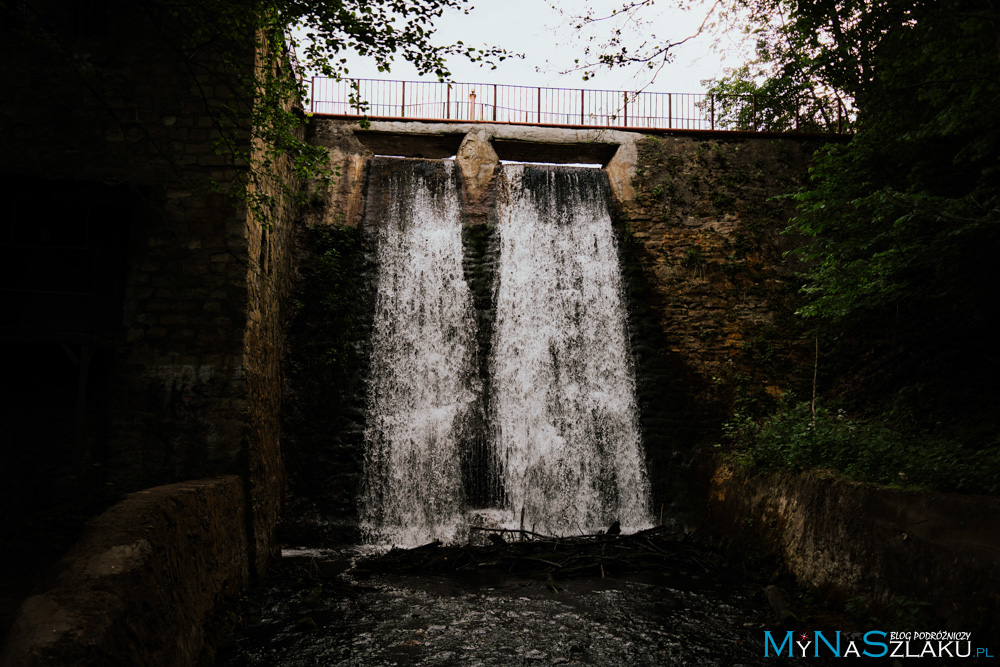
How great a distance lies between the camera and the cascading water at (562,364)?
9117 mm

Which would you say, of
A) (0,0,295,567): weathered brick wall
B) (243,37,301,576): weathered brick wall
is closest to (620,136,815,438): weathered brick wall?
(243,37,301,576): weathered brick wall

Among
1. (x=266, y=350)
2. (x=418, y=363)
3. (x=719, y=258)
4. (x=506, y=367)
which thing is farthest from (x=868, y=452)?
(x=266, y=350)

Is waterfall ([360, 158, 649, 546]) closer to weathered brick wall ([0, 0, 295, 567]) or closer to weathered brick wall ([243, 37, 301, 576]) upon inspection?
weathered brick wall ([243, 37, 301, 576])

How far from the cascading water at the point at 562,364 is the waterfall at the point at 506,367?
0.02 meters

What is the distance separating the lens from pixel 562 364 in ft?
33.2

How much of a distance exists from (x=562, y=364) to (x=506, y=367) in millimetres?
946

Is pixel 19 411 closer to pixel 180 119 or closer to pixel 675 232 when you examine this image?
pixel 180 119

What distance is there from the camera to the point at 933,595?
13.9 feet

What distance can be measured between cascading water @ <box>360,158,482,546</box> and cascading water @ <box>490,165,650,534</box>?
677 millimetres

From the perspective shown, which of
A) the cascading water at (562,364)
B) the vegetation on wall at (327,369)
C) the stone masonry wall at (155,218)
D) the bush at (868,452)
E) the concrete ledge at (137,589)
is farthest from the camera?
the cascading water at (562,364)

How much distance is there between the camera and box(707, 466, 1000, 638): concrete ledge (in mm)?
3949
